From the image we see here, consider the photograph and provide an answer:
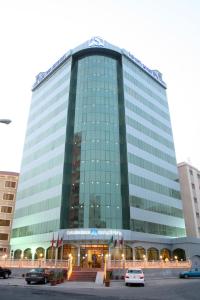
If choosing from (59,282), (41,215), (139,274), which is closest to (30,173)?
(41,215)

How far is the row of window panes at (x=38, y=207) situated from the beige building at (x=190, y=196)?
37126 millimetres

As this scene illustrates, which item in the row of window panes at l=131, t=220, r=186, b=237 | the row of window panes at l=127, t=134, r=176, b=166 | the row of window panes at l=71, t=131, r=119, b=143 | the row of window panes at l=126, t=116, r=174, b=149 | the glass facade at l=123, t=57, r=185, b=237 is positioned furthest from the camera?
the row of window panes at l=126, t=116, r=174, b=149

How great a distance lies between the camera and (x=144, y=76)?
82.7 metres

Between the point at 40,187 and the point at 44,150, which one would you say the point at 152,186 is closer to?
the point at 40,187

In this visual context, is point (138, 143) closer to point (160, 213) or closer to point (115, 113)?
point (115, 113)

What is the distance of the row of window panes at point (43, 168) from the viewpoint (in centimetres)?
6488

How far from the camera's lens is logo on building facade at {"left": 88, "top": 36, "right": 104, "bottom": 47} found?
74.2 metres

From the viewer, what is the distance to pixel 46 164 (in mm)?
68750

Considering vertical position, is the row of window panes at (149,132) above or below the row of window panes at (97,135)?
above

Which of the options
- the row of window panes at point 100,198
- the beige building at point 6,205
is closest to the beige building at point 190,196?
the row of window panes at point 100,198

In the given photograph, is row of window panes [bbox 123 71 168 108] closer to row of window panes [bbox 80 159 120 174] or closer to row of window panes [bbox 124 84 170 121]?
row of window panes [bbox 124 84 170 121]

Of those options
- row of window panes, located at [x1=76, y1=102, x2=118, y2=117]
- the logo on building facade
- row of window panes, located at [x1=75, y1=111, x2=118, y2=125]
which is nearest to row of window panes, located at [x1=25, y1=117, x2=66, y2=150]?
row of window panes, located at [x1=75, y1=111, x2=118, y2=125]

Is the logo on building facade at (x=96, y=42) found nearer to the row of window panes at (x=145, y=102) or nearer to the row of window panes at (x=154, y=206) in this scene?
the row of window panes at (x=145, y=102)

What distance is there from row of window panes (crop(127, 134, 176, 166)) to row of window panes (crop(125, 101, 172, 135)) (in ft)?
24.9
